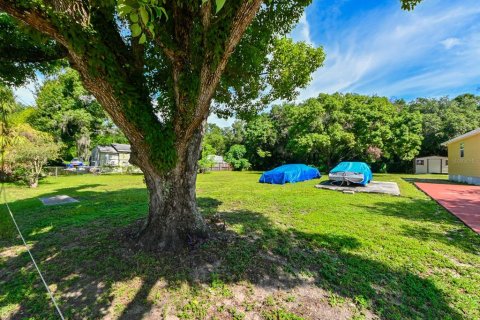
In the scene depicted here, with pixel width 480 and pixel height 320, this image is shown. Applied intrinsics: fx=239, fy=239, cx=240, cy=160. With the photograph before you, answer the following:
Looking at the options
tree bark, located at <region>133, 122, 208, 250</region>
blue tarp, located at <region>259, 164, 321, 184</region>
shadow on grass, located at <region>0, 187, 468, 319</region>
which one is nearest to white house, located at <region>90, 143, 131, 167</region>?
blue tarp, located at <region>259, 164, 321, 184</region>

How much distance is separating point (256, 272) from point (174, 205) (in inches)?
65.4

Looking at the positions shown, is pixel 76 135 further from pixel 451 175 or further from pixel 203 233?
pixel 451 175

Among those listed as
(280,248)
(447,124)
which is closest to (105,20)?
(280,248)

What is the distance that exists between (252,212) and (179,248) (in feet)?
10.9

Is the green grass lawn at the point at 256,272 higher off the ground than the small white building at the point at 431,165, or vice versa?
the small white building at the point at 431,165

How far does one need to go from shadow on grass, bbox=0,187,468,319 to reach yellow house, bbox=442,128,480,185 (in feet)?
45.6

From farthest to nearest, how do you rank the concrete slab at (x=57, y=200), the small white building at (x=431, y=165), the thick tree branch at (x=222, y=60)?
the small white building at (x=431, y=165) → the concrete slab at (x=57, y=200) → the thick tree branch at (x=222, y=60)

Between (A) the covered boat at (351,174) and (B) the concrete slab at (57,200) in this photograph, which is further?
(A) the covered boat at (351,174)

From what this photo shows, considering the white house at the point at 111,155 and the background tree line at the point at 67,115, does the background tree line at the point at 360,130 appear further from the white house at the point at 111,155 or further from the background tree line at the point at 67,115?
the white house at the point at 111,155

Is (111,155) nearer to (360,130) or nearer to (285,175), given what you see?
(285,175)

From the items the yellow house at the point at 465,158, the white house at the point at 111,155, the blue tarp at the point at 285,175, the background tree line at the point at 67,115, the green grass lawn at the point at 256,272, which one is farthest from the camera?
the white house at the point at 111,155

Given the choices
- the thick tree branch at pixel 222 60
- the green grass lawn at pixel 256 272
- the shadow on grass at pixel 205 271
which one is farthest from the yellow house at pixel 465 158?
the thick tree branch at pixel 222 60

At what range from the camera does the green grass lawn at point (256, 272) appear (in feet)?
8.84

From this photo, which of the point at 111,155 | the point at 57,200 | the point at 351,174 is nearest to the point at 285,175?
the point at 351,174
